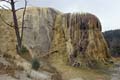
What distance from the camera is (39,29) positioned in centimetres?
3706

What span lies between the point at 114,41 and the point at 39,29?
939 cm

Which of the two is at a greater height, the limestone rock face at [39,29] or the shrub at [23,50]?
the limestone rock face at [39,29]

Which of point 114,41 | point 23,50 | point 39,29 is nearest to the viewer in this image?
point 23,50

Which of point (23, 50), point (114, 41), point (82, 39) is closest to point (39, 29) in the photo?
point (23, 50)

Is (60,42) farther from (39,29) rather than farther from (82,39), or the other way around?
(82,39)

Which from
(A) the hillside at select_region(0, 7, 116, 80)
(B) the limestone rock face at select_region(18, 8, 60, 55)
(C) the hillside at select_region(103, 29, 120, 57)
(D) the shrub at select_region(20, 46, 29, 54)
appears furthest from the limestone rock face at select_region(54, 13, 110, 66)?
(C) the hillside at select_region(103, 29, 120, 57)

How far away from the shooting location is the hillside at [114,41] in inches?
1661

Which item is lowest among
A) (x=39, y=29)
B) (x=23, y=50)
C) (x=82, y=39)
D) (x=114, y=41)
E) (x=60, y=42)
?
(x=23, y=50)

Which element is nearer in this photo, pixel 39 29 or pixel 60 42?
pixel 60 42

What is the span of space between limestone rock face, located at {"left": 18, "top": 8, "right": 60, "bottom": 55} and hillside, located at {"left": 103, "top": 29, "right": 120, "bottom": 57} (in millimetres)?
7846

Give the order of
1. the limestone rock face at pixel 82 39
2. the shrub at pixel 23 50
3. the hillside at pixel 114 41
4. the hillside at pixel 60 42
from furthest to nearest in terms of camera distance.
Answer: the hillside at pixel 114 41, the shrub at pixel 23 50, the limestone rock face at pixel 82 39, the hillside at pixel 60 42

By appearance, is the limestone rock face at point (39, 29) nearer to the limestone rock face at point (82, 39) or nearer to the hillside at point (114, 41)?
the limestone rock face at point (82, 39)

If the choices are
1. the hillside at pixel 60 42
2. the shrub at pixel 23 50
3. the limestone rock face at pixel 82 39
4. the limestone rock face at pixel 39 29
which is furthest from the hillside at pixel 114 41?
the shrub at pixel 23 50

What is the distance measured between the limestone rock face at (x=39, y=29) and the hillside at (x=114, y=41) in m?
7.85
